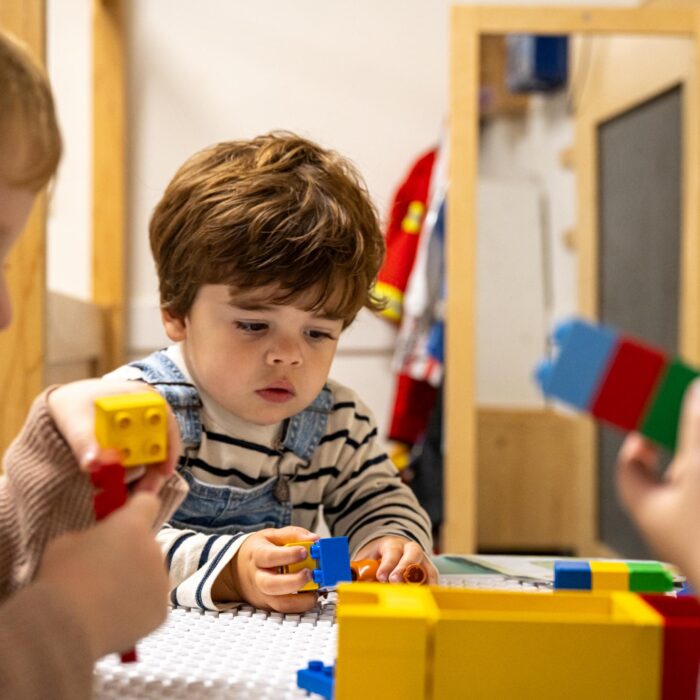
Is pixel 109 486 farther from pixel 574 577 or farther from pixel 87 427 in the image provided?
pixel 574 577

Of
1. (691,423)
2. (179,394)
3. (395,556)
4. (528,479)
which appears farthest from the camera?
(528,479)

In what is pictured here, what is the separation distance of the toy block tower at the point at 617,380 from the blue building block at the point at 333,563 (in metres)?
0.30

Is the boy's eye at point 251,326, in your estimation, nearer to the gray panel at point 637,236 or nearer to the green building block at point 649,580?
the green building block at point 649,580

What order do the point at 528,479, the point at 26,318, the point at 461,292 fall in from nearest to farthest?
the point at 26,318 → the point at 461,292 → the point at 528,479

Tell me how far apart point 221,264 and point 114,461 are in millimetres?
405

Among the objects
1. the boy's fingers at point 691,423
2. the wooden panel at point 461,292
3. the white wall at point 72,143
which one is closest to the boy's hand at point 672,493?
the boy's fingers at point 691,423

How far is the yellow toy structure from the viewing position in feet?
1.39

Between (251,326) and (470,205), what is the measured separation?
1.27m

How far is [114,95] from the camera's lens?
220 centimetres

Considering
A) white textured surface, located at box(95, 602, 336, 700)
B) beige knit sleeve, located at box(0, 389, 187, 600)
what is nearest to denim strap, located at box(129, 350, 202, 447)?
white textured surface, located at box(95, 602, 336, 700)

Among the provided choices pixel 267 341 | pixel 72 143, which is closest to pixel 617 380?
pixel 267 341

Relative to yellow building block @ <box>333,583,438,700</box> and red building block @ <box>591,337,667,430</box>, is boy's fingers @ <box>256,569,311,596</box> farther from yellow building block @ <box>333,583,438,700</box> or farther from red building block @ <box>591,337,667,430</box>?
red building block @ <box>591,337,667,430</box>

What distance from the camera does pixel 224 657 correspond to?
21.0 inches

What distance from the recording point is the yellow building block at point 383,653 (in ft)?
1.39
